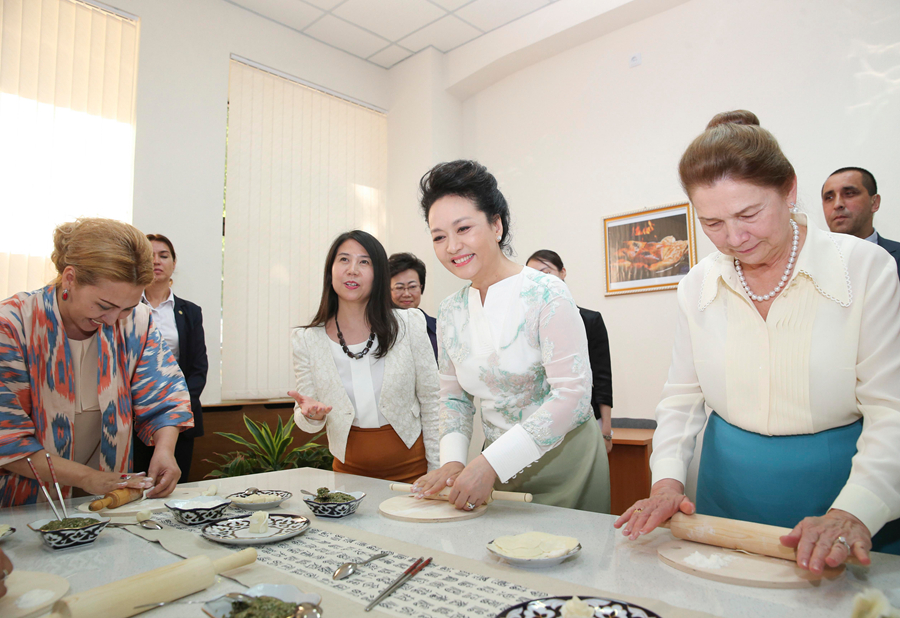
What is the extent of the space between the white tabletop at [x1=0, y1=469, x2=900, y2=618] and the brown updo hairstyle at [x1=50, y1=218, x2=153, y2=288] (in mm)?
647

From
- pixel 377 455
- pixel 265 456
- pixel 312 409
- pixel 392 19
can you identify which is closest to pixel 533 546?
pixel 312 409

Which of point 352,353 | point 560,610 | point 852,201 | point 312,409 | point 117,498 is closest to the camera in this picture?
point 560,610

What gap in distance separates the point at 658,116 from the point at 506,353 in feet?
10.8

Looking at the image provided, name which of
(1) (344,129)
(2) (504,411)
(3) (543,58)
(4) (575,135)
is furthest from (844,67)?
(1) (344,129)

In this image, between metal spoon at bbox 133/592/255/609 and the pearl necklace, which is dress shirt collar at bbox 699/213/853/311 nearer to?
the pearl necklace

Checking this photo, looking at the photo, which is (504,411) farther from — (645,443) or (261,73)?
(261,73)

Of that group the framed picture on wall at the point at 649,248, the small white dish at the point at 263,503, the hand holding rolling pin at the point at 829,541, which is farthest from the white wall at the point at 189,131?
the hand holding rolling pin at the point at 829,541

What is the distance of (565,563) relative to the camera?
0.98 meters

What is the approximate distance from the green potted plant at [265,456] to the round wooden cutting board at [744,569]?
2920 millimetres

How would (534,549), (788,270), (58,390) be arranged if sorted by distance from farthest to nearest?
(58,390)
(788,270)
(534,549)

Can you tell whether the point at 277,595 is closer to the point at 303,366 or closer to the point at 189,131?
the point at 303,366

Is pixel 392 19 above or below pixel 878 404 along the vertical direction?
above

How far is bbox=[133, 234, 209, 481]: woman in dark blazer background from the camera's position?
321 cm

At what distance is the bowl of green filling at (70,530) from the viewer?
3.63ft
